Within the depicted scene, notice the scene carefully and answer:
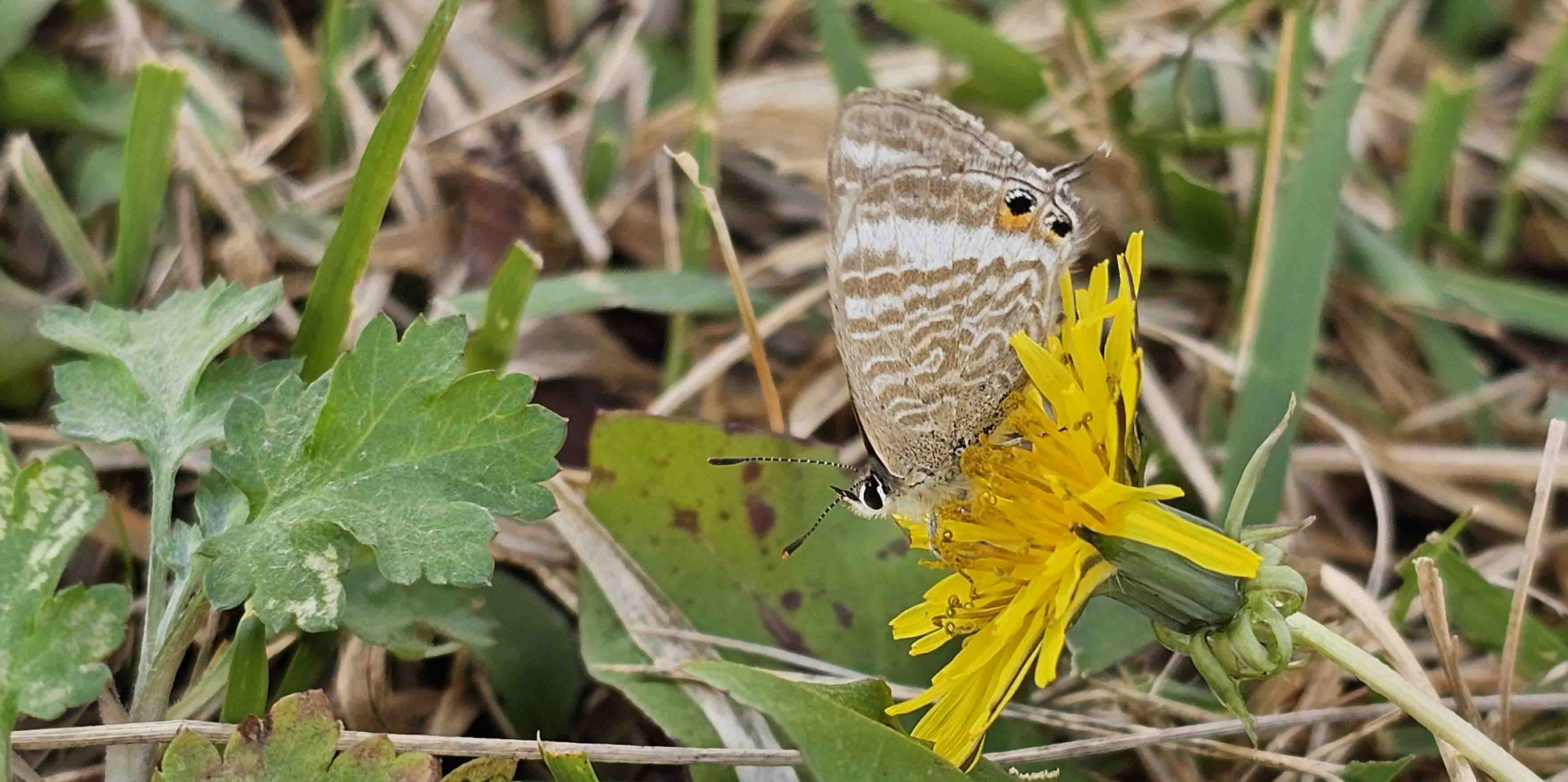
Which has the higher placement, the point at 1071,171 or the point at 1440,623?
the point at 1071,171

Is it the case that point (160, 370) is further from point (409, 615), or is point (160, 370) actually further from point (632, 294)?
point (632, 294)

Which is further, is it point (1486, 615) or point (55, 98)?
point (55, 98)

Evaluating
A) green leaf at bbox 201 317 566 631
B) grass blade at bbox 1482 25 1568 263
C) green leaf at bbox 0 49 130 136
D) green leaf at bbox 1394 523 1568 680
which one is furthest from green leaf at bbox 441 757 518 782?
grass blade at bbox 1482 25 1568 263

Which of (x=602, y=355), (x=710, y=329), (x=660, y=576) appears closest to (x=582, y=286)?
(x=602, y=355)

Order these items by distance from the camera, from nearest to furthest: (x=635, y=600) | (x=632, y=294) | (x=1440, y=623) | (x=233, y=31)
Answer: (x=1440, y=623), (x=635, y=600), (x=632, y=294), (x=233, y=31)

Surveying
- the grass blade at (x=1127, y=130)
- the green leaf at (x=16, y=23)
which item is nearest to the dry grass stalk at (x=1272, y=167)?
the grass blade at (x=1127, y=130)

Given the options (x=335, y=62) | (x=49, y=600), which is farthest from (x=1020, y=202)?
(x=335, y=62)

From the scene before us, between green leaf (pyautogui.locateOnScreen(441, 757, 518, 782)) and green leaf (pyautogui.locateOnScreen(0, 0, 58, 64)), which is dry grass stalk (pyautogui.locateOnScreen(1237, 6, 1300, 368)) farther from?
green leaf (pyautogui.locateOnScreen(0, 0, 58, 64))

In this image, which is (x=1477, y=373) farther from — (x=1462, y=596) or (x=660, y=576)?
(x=660, y=576)
